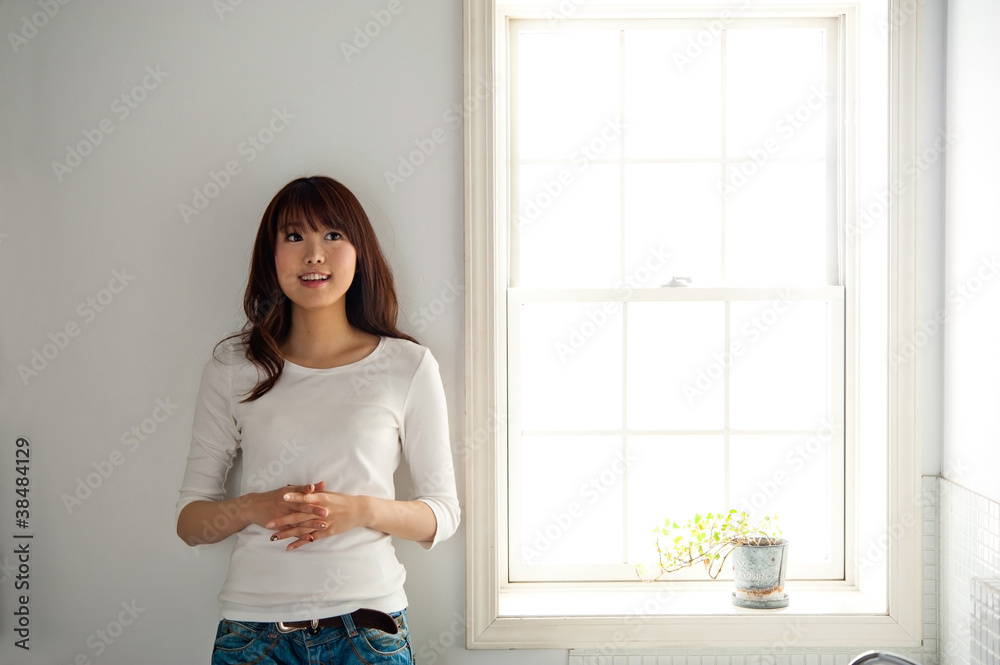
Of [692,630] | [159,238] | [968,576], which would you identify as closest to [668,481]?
[692,630]

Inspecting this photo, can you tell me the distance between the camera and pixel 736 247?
2209 millimetres

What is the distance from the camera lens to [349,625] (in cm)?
162

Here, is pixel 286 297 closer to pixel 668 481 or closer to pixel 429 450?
pixel 429 450

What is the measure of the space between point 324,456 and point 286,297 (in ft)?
1.43

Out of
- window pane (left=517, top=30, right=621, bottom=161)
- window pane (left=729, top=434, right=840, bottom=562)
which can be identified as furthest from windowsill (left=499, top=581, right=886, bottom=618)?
window pane (left=517, top=30, right=621, bottom=161)

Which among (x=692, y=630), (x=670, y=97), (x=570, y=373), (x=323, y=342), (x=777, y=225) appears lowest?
(x=692, y=630)

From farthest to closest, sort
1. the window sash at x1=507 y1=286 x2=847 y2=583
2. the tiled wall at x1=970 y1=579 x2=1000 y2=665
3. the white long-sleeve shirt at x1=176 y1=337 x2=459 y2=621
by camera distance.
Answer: the window sash at x1=507 y1=286 x2=847 y2=583, the white long-sleeve shirt at x1=176 y1=337 x2=459 y2=621, the tiled wall at x1=970 y1=579 x2=1000 y2=665

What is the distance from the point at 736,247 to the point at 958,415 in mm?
720

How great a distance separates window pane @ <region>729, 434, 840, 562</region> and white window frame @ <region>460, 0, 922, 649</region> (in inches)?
9.0

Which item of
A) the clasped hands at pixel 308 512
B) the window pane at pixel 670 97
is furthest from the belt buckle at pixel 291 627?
the window pane at pixel 670 97

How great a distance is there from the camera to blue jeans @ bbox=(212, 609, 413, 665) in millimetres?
1612

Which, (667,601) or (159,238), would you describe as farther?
(667,601)

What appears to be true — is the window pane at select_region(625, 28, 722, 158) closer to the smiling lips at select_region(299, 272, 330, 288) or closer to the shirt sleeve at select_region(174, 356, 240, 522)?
the smiling lips at select_region(299, 272, 330, 288)

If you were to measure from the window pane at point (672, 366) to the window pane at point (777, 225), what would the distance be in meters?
0.19
